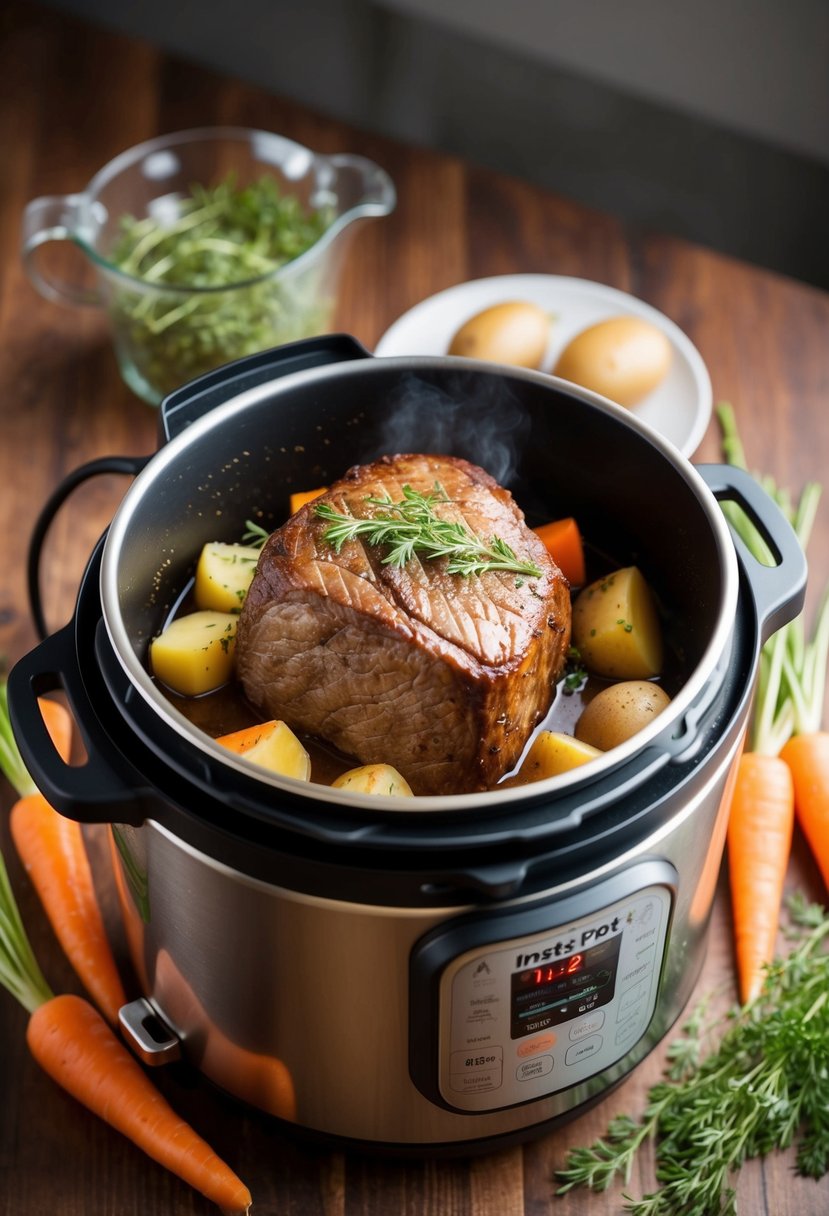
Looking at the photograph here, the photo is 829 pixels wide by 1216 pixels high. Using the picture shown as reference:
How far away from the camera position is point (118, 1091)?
163 centimetres

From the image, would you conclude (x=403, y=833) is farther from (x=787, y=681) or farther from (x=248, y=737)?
(x=787, y=681)

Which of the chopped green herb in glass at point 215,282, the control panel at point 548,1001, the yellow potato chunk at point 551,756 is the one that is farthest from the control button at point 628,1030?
the chopped green herb in glass at point 215,282

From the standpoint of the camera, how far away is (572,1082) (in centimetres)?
149

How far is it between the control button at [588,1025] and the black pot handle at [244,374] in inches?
33.0

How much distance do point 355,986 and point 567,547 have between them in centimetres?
69

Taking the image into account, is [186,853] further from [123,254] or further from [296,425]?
[123,254]

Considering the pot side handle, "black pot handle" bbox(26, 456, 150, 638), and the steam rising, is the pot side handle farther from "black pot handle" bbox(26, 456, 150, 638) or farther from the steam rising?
"black pot handle" bbox(26, 456, 150, 638)

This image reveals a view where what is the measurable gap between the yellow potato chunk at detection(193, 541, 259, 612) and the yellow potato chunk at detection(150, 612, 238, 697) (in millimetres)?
25

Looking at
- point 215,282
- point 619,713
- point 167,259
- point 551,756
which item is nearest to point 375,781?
point 551,756

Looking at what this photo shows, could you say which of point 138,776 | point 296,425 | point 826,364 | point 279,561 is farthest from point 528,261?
point 138,776

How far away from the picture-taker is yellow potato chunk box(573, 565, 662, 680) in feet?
5.46

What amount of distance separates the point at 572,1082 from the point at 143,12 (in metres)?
2.84

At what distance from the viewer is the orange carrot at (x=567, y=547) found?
1764 millimetres

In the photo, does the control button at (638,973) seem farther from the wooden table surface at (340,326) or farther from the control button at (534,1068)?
the wooden table surface at (340,326)
